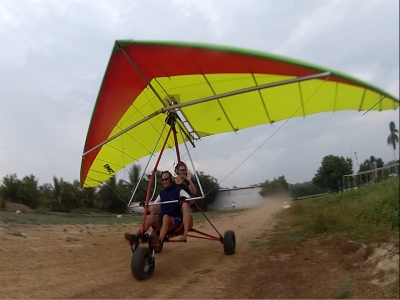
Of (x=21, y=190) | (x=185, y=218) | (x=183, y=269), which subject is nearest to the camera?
(x=21, y=190)

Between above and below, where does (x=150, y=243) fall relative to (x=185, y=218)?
below

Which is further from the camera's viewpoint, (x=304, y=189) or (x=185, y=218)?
(x=304, y=189)

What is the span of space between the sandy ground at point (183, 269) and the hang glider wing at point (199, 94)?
93 cm

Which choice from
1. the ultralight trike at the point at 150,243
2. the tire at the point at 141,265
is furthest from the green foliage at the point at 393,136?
the tire at the point at 141,265

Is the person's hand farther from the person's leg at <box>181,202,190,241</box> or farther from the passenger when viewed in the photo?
Result: the person's leg at <box>181,202,190,241</box>

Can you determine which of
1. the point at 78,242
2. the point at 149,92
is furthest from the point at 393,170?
the point at 78,242

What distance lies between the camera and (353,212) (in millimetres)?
5211

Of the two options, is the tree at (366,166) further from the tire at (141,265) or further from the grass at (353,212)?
the tire at (141,265)

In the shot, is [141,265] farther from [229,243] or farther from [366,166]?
[366,166]

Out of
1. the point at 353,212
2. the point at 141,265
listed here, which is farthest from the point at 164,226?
the point at 353,212

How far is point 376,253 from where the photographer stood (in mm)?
4020

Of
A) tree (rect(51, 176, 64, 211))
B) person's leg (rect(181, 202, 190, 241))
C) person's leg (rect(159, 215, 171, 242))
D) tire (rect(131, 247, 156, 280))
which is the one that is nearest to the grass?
person's leg (rect(181, 202, 190, 241))

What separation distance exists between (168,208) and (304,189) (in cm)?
199

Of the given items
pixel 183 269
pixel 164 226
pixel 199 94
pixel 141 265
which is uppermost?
pixel 199 94
